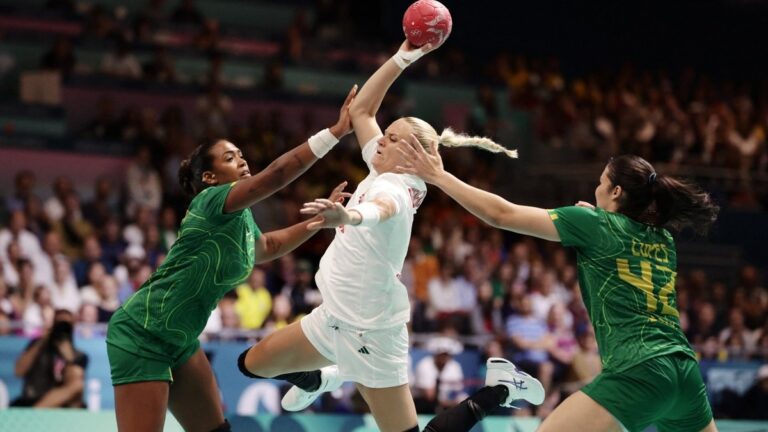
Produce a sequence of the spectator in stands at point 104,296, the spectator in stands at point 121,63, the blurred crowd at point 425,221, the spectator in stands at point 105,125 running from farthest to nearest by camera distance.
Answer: the spectator in stands at point 121,63 → the spectator in stands at point 105,125 → the blurred crowd at point 425,221 → the spectator in stands at point 104,296

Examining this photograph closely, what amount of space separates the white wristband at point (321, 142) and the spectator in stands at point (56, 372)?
4.84m

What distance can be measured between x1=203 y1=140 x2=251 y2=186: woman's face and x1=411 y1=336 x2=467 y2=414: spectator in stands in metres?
6.06

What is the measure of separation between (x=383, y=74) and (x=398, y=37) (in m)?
15.3

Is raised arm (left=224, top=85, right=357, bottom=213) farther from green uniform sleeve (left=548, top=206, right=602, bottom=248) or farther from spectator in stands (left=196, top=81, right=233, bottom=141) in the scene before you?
spectator in stands (left=196, top=81, right=233, bottom=141)

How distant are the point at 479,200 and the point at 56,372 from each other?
5663mm

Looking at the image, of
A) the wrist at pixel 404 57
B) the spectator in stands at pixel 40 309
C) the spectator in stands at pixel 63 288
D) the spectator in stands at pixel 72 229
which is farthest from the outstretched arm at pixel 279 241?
the spectator in stands at pixel 72 229

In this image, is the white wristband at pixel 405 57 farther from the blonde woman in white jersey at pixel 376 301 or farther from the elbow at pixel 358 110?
the elbow at pixel 358 110

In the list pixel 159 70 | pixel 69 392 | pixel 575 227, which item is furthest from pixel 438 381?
pixel 159 70

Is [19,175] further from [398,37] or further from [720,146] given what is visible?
[720,146]

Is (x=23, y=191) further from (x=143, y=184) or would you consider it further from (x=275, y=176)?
(x=275, y=176)

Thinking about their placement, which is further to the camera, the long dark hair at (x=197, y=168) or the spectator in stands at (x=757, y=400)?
the spectator in stands at (x=757, y=400)

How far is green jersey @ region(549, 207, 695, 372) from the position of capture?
5375 mm

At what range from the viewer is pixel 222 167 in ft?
19.6

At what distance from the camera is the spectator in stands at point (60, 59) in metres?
16.0
